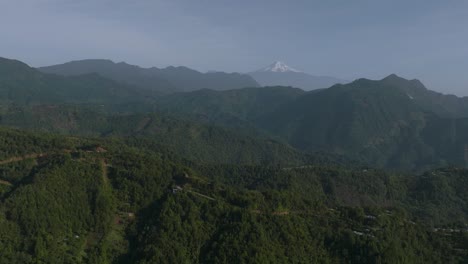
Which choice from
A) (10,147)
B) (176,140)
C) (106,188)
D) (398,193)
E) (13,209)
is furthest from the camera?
(176,140)

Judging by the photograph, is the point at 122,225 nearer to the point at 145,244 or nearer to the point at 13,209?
the point at 145,244

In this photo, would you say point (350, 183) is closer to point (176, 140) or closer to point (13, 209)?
point (176, 140)

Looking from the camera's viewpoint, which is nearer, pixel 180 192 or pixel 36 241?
pixel 36 241

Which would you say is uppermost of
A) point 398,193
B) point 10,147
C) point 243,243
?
point 10,147

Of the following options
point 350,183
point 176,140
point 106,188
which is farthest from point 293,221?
point 176,140

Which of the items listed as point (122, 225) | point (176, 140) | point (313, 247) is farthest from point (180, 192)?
point (176, 140)

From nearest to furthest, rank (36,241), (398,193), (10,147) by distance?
(36,241) < (10,147) < (398,193)

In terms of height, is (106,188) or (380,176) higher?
(106,188)
